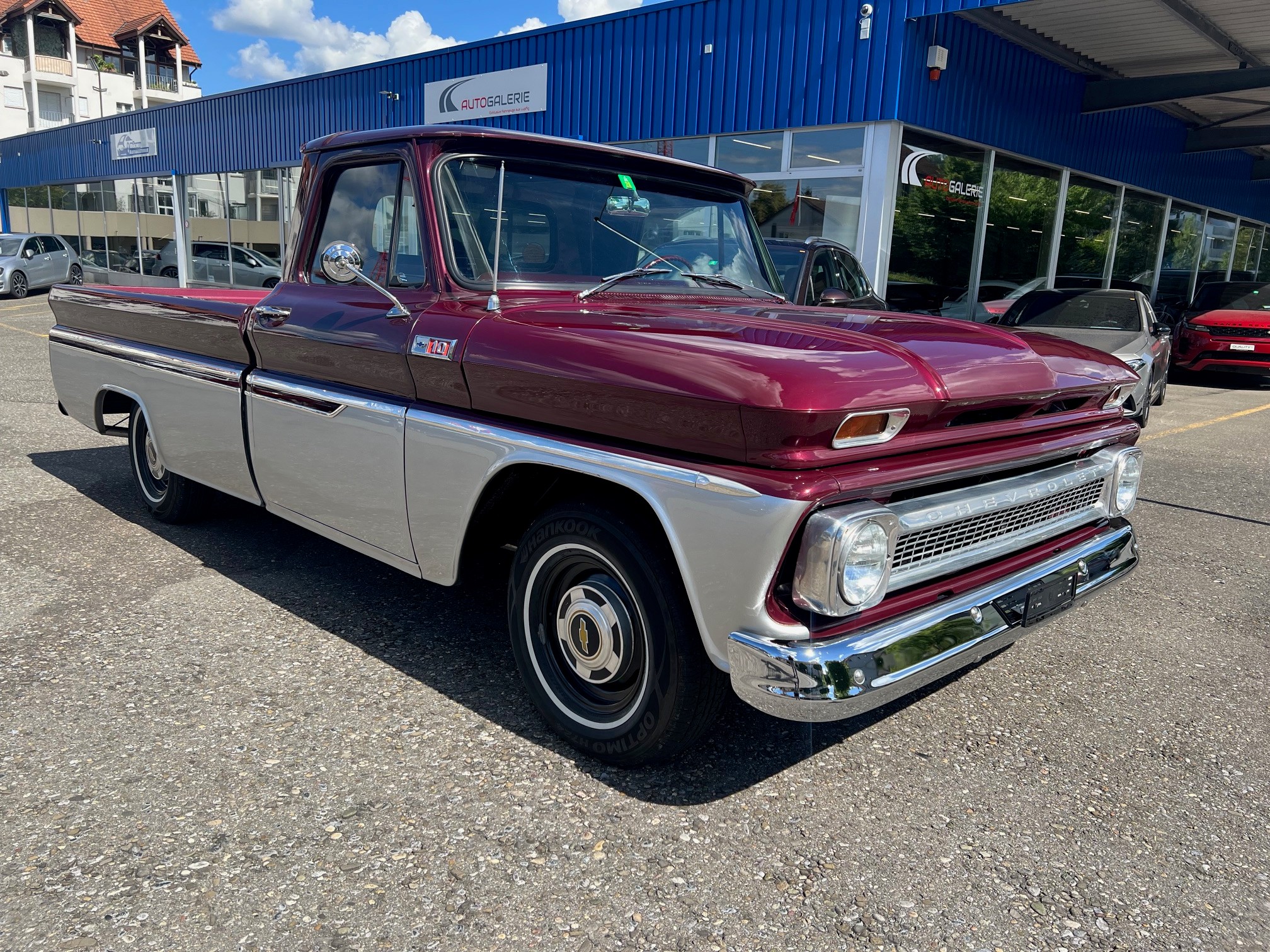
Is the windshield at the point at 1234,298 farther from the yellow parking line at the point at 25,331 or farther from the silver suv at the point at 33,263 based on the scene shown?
the silver suv at the point at 33,263

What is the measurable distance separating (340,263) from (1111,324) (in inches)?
366

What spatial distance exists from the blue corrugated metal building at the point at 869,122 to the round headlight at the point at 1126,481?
247 inches

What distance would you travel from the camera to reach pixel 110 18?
57.7 meters

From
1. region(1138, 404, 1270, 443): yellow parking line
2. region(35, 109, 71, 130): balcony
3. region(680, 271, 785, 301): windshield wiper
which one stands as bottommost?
region(1138, 404, 1270, 443): yellow parking line

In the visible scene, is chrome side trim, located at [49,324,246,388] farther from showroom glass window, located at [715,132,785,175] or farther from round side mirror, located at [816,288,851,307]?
showroom glass window, located at [715,132,785,175]

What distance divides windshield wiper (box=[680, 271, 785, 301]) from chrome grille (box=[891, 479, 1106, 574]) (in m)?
1.41

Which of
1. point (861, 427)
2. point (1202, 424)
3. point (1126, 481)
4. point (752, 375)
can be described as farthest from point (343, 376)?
point (1202, 424)

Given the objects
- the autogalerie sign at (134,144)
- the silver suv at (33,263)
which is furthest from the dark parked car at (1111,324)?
the autogalerie sign at (134,144)

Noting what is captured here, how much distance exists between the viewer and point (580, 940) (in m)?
2.08

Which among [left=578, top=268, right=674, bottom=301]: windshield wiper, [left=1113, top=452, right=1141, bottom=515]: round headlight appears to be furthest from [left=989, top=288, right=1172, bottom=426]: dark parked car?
[left=578, top=268, right=674, bottom=301]: windshield wiper

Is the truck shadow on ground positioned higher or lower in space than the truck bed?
lower

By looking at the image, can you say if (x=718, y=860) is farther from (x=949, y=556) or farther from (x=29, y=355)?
(x=29, y=355)

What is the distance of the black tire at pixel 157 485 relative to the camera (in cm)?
488

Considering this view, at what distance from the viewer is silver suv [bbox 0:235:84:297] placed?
2255 cm
